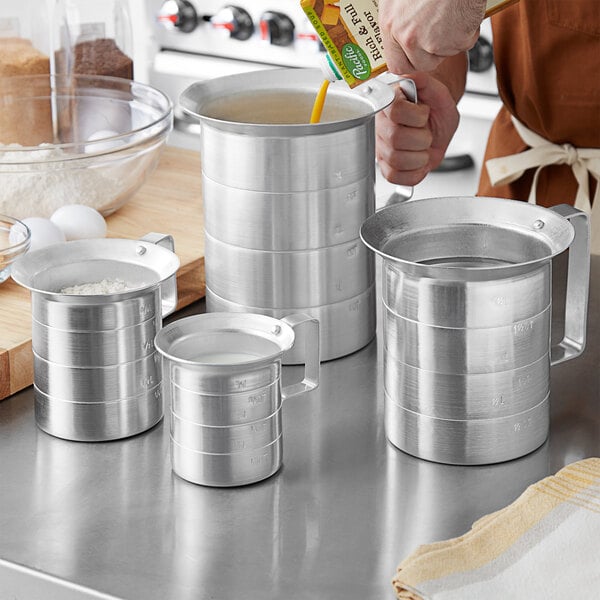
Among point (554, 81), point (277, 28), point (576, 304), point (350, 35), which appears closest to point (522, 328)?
point (576, 304)

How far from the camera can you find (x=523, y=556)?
2.37 feet

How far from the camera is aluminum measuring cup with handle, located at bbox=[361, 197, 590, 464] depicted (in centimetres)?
82

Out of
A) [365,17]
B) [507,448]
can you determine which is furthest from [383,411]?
[365,17]

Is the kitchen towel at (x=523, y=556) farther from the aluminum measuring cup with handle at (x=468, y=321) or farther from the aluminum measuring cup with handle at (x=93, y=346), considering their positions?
the aluminum measuring cup with handle at (x=93, y=346)

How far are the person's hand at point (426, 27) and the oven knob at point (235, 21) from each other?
138cm

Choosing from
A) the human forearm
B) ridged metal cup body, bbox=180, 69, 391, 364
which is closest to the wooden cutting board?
ridged metal cup body, bbox=180, 69, 391, 364

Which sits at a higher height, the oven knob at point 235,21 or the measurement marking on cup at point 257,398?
the oven knob at point 235,21

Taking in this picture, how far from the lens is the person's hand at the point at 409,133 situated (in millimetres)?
1249

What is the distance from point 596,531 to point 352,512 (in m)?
0.17

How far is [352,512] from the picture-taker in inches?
31.9

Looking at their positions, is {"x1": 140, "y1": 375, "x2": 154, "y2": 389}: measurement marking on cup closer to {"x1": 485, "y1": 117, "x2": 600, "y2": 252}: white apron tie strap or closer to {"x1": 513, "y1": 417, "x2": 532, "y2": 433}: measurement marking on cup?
{"x1": 513, "y1": 417, "x2": 532, "y2": 433}: measurement marking on cup

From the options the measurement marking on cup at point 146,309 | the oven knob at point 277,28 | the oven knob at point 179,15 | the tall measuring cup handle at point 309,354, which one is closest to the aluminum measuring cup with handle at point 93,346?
the measurement marking on cup at point 146,309

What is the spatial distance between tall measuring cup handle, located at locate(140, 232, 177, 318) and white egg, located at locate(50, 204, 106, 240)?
203mm

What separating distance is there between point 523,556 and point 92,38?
1.00 meters
